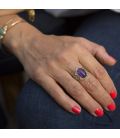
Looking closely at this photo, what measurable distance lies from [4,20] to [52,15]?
0.22 metres

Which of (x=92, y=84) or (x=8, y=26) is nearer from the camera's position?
(x=92, y=84)

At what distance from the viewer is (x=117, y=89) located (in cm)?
71

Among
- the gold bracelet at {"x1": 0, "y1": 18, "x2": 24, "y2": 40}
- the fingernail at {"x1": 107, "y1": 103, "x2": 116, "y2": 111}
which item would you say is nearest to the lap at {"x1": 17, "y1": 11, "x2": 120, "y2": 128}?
the fingernail at {"x1": 107, "y1": 103, "x2": 116, "y2": 111}

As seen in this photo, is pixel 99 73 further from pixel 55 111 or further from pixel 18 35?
pixel 18 35

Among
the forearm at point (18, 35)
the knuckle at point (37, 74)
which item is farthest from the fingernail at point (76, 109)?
the forearm at point (18, 35)

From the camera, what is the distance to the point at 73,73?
70 centimetres

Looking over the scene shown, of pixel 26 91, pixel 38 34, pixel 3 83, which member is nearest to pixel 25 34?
pixel 38 34

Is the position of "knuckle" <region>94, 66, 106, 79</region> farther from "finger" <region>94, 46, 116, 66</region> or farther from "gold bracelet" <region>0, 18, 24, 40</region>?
"gold bracelet" <region>0, 18, 24, 40</region>

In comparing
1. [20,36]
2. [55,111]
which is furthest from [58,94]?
[20,36]

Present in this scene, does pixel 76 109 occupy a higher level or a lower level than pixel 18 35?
lower

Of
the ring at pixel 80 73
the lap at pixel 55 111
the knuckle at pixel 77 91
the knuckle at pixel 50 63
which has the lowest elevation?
the lap at pixel 55 111

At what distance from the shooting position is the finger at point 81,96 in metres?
0.69

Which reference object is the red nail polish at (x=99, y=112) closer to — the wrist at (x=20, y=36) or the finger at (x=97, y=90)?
the finger at (x=97, y=90)
